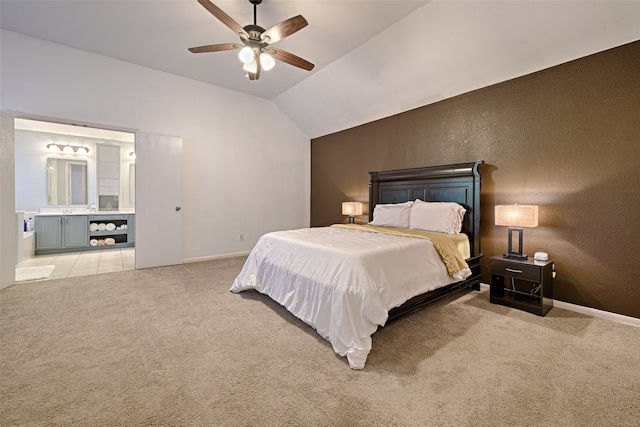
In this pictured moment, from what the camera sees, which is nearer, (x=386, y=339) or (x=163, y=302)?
(x=386, y=339)

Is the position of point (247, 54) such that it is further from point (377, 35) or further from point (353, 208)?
point (353, 208)

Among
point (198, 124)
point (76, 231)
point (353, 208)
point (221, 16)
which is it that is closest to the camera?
point (221, 16)

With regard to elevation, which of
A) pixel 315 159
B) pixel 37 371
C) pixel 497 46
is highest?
pixel 497 46

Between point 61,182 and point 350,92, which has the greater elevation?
point 350,92

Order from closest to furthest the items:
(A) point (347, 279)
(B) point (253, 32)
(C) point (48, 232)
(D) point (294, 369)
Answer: (D) point (294, 369)
(A) point (347, 279)
(B) point (253, 32)
(C) point (48, 232)

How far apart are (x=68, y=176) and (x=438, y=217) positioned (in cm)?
781

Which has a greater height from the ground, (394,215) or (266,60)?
(266,60)

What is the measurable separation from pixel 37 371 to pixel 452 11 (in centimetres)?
462

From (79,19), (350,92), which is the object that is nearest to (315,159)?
(350,92)

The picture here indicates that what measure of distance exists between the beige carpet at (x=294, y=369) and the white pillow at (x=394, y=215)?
139 cm

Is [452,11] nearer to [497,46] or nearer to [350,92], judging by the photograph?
[497,46]

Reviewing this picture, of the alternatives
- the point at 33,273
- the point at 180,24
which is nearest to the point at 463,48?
the point at 180,24

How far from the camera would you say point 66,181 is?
6.22m

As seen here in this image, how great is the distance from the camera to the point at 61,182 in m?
6.15
